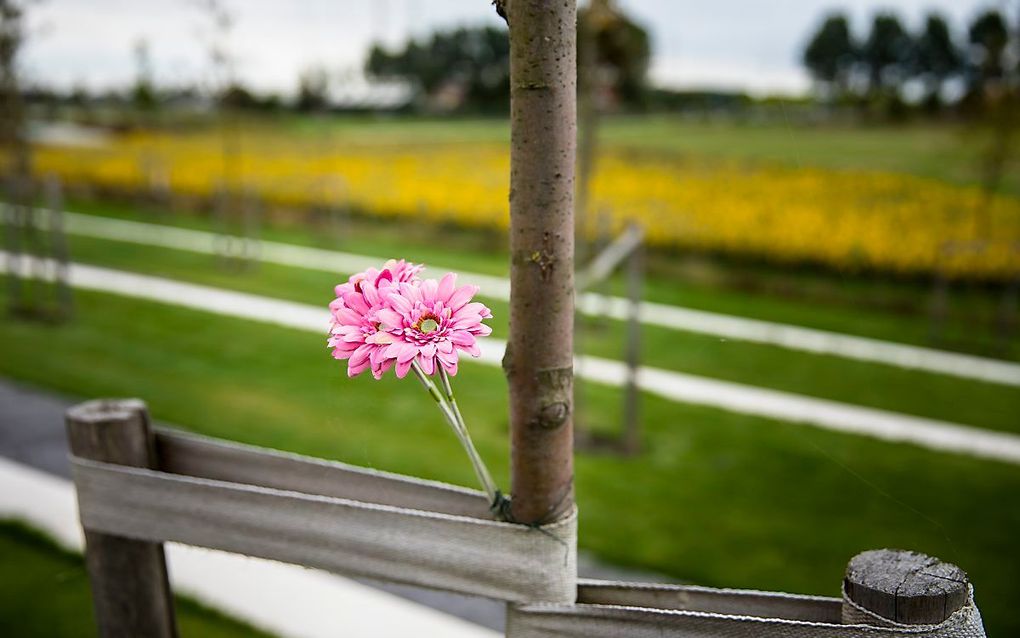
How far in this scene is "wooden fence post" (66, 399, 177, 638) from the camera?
1.76 meters

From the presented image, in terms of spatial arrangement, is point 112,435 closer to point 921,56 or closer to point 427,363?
point 427,363

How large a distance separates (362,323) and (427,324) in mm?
92

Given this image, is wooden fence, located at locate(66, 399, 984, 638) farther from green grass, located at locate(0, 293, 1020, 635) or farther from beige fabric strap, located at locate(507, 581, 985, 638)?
green grass, located at locate(0, 293, 1020, 635)

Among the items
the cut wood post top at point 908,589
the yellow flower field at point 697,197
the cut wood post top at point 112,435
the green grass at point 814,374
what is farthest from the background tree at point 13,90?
the cut wood post top at point 908,589

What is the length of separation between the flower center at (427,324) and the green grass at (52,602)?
2196 millimetres

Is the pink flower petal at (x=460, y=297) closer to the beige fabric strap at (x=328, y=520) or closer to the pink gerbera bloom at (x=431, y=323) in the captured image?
the pink gerbera bloom at (x=431, y=323)

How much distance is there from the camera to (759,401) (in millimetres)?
5789

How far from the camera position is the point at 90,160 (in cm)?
1870

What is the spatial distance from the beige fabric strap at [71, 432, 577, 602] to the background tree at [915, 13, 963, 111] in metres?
9.80

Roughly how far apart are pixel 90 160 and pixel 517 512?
64.4ft

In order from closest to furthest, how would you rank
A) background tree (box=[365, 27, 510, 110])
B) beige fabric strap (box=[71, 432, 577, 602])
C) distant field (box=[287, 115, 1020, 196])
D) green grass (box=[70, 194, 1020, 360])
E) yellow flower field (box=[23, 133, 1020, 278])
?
beige fabric strap (box=[71, 432, 577, 602]), green grass (box=[70, 194, 1020, 360]), yellow flower field (box=[23, 133, 1020, 278]), distant field (box=[287, 115, 1020, 196]), background tree (box=[365, 27, 510, 110])

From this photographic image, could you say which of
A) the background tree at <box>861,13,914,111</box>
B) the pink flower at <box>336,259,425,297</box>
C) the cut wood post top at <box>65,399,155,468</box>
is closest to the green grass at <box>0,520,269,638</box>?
the cut wood post top at <box>65,399,155,468</box>

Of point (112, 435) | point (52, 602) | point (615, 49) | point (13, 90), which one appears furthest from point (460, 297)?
point (615, 49)

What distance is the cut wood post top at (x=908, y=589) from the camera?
49.8 inches
